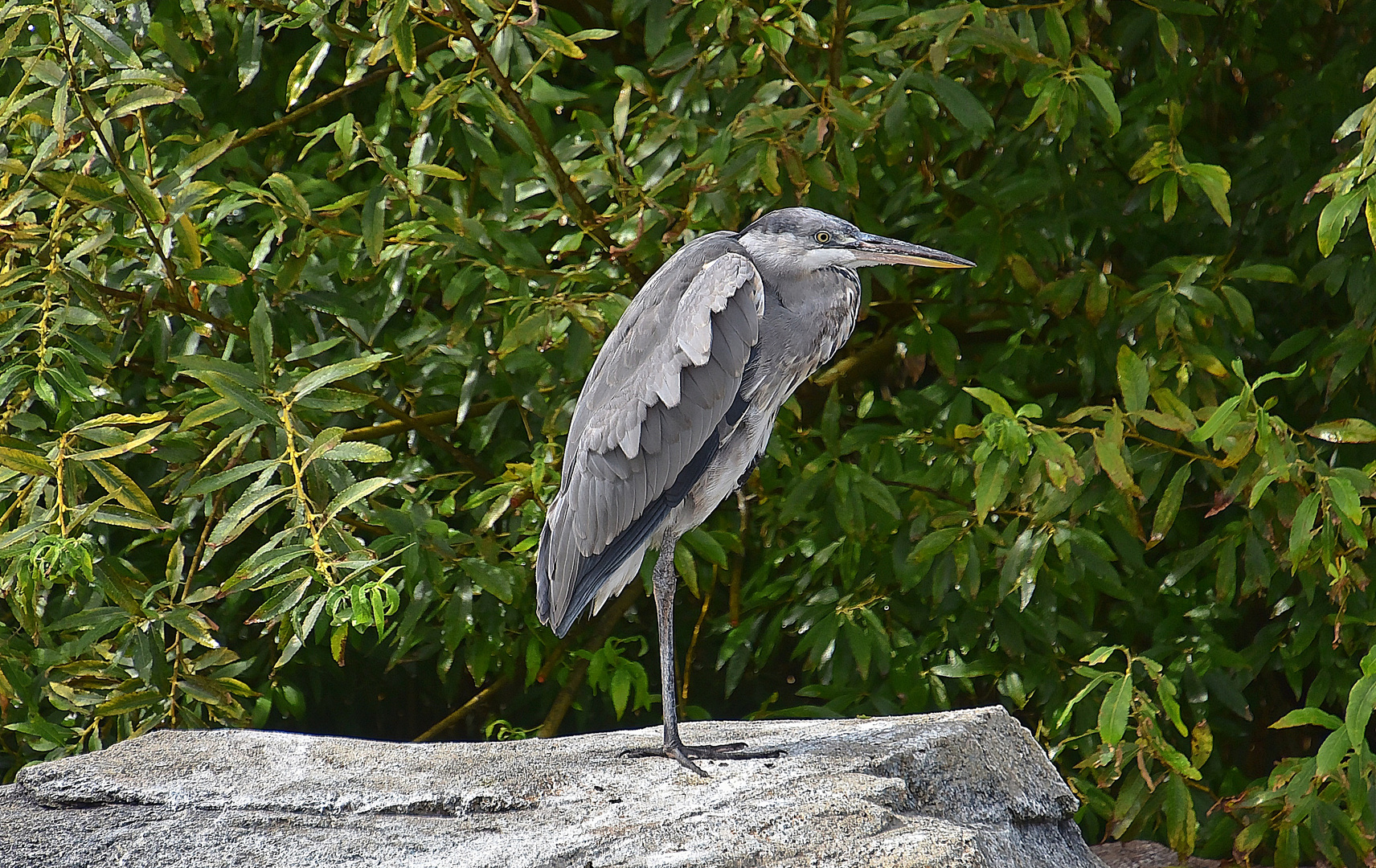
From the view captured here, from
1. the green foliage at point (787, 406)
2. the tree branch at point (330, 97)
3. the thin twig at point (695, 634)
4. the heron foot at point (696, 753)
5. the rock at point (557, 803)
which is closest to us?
the rock at point (557, 803)

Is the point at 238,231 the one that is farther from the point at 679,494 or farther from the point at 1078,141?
the point at 1078,141

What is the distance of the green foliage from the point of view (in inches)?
121

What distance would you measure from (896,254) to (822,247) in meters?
0.16

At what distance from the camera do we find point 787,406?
3.85 metres

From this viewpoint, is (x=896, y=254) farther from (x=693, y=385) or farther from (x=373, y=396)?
(x=373, y=396)

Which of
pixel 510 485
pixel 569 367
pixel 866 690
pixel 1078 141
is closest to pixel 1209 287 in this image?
pixel 1078 141

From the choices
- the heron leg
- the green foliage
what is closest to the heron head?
the green foliage

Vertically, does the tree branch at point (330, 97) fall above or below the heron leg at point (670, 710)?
above

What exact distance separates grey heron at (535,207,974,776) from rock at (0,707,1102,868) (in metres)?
0.24

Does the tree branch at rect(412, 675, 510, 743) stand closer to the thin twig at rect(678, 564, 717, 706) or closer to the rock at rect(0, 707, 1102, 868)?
the thin twig at rect(678, 564, 717, 706)

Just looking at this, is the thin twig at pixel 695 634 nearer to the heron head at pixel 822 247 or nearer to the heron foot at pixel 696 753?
the heron foot at pixel 696 753

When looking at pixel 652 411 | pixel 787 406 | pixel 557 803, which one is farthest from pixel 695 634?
pixel 557 803

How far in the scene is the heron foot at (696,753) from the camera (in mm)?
2705

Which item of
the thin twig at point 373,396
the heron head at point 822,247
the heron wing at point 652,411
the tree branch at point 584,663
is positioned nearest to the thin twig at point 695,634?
the tree branch at point 584,663
